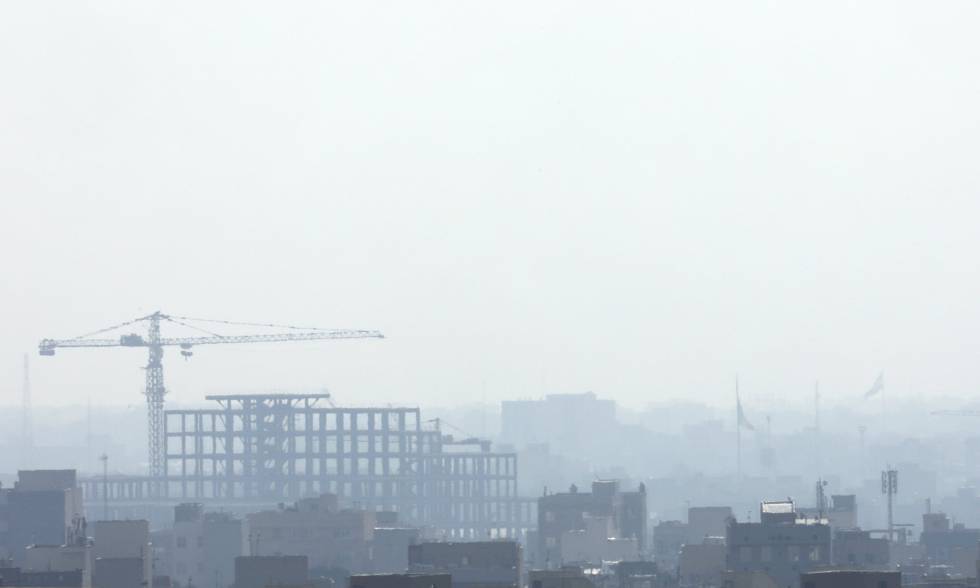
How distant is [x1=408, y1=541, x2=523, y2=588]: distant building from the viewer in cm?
6059

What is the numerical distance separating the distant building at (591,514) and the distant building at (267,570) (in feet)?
84.4

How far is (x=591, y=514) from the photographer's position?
93438 millimetres

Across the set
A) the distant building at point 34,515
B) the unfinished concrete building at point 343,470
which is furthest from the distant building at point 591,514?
the unfinished concrete building at point 343,470

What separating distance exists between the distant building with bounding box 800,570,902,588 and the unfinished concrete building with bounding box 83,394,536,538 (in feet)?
308

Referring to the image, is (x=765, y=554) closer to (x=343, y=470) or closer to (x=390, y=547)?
(x=390, y=547)

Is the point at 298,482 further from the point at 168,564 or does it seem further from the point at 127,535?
the point at 127,535

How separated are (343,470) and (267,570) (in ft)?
269

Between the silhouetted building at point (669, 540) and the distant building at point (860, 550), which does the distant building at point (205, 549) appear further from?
the distant building at point (860, 550)

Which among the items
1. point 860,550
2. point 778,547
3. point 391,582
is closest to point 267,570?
point 778,547

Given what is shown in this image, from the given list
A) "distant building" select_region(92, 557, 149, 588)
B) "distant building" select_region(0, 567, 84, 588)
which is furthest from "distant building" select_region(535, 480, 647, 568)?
"distant building" select_region(0, 567, 84, 588)

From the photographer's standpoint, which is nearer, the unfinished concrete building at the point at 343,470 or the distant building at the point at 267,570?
the distant building at the point at 267,570

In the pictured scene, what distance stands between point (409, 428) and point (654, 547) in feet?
222

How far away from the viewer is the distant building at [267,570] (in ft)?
200

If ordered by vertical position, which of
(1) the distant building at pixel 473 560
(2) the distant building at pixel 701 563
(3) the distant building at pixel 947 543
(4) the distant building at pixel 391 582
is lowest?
(3) the distant building at pixel 947 543
